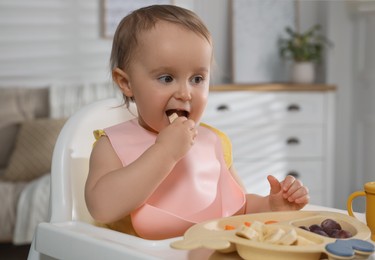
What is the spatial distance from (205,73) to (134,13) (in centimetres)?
17

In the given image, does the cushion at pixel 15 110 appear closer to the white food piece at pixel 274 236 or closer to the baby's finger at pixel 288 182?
the baby's finger at pixel 288 182

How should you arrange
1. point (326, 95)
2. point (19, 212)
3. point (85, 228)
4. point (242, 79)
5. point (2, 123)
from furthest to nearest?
point (242, 79), point (326, 95), point (2, 123), point (19, 212), point (85, 228)

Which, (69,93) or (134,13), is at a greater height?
(134,13)

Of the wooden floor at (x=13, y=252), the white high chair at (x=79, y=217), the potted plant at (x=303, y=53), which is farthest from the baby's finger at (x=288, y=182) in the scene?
the potted plant at (x=303, y=53)

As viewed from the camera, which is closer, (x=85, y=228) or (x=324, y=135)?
(x=85, y=228)

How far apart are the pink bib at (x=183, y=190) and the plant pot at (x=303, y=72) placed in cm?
318

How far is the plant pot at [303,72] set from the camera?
423 centimetres

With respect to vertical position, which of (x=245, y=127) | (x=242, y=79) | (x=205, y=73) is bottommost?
(x=245, y=127)

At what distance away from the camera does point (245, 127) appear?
4.01m

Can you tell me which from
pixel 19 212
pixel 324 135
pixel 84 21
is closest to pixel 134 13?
pixel 19 212

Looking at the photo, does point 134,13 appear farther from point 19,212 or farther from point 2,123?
point 2,123

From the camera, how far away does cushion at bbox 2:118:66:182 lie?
11.4ft

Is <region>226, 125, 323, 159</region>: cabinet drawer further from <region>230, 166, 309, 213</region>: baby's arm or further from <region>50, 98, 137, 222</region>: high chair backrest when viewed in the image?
<region>230, 166, 309, 213</region>: baby's arm

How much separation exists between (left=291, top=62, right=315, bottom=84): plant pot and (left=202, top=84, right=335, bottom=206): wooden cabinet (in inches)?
9.0
